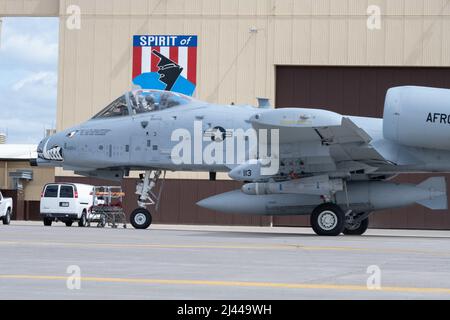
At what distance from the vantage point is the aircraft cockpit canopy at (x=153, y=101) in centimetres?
2355

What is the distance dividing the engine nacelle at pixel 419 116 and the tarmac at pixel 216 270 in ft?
13.1

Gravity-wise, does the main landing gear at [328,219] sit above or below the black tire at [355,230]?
above

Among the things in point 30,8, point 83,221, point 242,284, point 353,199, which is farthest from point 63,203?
point 242,284

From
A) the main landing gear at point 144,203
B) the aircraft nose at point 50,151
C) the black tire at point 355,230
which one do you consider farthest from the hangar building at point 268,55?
the black tire at point 355,230

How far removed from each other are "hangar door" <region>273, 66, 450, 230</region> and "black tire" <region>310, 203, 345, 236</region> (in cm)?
1496

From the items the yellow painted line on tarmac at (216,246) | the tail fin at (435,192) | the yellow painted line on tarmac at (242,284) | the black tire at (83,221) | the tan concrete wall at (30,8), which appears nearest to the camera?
the yellow painted line on tarmac at (242,284)

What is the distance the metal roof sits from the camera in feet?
182

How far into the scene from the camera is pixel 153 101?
23.7 metres

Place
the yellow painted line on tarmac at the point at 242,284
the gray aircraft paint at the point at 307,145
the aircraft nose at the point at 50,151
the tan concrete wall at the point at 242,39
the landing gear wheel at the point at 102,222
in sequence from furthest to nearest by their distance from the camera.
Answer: the tan concrete wall at the point at 242,39, the landing gear wheel at the point at 102,222, the aircraft nose at the point at 50,151, the gray aircraft paint at the point at 307,145, the yellow painted line on tarmac at the point at 242,284

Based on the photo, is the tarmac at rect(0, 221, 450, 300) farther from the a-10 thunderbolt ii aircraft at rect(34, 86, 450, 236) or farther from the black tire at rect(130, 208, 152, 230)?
the black tire at rect(130, 208, 152, 230)

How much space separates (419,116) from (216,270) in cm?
1049

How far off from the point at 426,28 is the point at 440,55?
4.05 feet

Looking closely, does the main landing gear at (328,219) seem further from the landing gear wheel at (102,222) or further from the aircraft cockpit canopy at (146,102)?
the landing gear wheel at (102,222)
